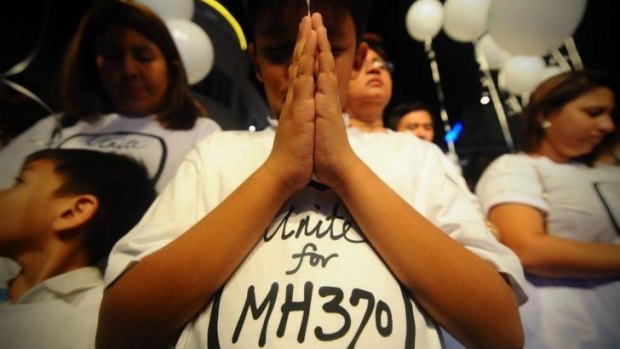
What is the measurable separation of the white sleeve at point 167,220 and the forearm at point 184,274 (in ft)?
0.09

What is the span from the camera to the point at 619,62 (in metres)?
1.44

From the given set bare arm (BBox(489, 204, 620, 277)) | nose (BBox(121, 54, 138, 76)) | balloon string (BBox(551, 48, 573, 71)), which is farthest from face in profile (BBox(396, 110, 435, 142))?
nose (BBox(121, 54, 138, 76))

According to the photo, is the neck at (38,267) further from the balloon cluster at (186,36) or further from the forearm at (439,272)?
the balloon cluster at (186,36)

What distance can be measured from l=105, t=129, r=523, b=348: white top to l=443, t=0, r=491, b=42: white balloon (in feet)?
4.68

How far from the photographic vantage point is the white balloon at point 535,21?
4.20ft

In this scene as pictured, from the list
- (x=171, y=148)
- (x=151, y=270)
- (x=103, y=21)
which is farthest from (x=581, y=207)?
(x=103, y=21)

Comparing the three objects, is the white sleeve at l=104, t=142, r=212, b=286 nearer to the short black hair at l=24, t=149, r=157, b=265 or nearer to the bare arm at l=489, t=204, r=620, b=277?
the short black hair at l=24, t=149, r=157, b=265

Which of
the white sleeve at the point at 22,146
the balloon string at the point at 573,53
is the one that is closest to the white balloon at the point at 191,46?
the white sleeve at the point at 22,146

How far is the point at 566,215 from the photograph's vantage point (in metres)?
0.95

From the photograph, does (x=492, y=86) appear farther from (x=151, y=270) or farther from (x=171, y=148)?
(x=151, y=270)

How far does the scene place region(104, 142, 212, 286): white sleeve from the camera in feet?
1.90

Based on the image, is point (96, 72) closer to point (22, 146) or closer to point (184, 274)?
point (22, 146)

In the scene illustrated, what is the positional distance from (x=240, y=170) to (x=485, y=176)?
2.58 feet

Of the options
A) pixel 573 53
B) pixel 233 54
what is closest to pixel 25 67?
pixel 233 54
